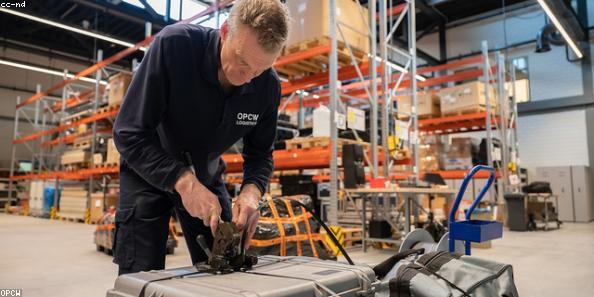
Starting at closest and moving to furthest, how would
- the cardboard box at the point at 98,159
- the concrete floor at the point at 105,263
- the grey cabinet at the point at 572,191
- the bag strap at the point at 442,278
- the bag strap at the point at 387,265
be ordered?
the bag strap at the point at 442,278, the bag strap at the point at 387,265, the concrete floor at the point at 105,263, the cardboard box at the point at 98,159, the grey cabinet at the point at 572,191

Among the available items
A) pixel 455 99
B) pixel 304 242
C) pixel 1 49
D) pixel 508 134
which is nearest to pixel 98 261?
pixel 304 242

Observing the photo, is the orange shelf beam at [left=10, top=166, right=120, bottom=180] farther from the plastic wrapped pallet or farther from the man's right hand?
the man's right hand

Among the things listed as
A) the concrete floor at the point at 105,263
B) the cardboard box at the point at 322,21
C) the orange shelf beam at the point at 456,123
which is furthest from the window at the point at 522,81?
the cardboard box at the point at 322,21

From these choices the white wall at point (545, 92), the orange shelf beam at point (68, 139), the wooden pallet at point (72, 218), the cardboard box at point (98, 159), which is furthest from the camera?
the white wall at point (545, 92)

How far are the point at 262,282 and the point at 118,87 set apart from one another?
9.57 metres

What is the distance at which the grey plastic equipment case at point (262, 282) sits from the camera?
990 millimetres

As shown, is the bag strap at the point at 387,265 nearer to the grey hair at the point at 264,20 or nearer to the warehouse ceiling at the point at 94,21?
the grey hair at the point at 264,20

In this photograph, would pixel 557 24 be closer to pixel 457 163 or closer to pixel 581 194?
pixel 457 163

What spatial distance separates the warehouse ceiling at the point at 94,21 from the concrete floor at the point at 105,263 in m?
8.65

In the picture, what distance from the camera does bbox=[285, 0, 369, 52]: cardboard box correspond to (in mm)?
5867

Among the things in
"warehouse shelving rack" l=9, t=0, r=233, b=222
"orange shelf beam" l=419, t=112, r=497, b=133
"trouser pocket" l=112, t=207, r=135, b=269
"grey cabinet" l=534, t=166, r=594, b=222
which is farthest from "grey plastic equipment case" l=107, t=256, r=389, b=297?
"grey cabinet" l=534, t=166, r=594, b=222

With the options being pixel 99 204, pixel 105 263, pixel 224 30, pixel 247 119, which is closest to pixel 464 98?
pixel 105 263

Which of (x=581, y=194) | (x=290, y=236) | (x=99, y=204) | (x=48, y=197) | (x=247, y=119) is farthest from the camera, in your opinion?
(x=48, y=197)

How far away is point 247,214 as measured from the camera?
52.9 inches
